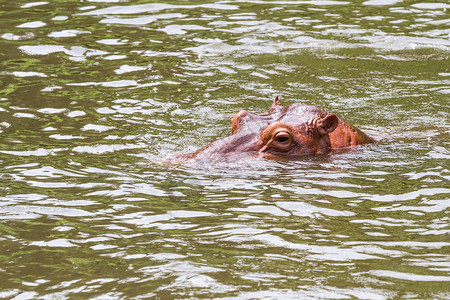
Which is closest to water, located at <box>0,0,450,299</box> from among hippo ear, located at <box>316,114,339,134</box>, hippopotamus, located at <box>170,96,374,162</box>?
hippopotamus, located at <box>170,96,374,162</box>

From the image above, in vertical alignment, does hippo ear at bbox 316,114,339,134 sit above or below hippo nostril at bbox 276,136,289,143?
above

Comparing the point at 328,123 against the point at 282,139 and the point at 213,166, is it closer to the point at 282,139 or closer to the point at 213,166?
the point at 282,139

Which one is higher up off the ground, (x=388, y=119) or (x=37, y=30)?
(x=37, y=30)

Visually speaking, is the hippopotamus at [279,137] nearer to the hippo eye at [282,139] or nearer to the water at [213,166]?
the hippo eye at [282,139]

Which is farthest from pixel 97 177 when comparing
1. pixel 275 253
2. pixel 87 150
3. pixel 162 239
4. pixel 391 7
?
pixel 391 7

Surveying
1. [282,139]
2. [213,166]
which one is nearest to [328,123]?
[282,139]

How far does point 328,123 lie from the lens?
8.76 metres

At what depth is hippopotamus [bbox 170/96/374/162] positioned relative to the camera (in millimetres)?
8625

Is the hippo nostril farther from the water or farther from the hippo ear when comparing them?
the hippo ear

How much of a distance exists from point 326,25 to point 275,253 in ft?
30.7

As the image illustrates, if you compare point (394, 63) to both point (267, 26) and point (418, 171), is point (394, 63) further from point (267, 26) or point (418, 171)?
point (418, 171)

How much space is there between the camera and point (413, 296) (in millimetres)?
5488

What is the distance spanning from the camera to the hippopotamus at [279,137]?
862 centimetres

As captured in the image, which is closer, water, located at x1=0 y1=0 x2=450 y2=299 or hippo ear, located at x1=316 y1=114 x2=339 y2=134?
water, located at x1=0 y1=0 x2=450 y2=299
